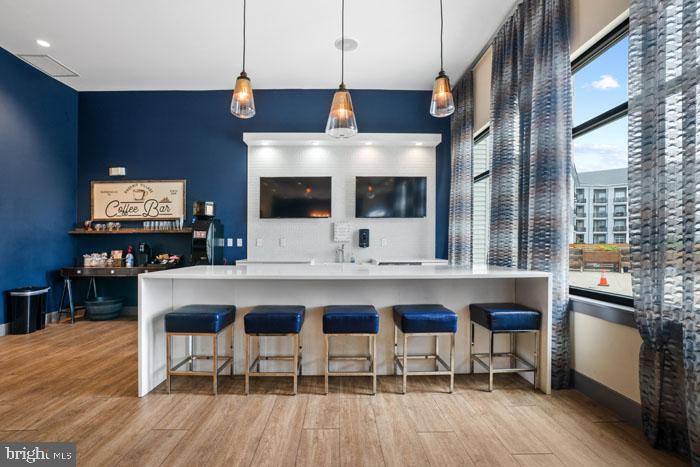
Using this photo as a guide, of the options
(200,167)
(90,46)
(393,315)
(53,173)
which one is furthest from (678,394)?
(53,173)

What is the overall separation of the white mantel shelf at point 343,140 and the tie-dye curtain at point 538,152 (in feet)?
5.15

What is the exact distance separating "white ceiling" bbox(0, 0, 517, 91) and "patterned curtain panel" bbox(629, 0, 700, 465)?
6.40 ft

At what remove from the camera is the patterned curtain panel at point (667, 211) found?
1658 millimetres

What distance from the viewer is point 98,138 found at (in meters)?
5.38

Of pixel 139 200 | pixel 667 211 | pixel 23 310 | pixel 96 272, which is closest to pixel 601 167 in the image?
pixel 667 211

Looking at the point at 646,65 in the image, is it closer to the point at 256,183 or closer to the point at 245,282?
the point at 245,282

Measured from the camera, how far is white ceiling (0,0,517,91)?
3469 millimetres

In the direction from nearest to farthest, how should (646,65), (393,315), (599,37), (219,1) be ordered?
(646,65) → (599,37) → (393,315) → (219,1)

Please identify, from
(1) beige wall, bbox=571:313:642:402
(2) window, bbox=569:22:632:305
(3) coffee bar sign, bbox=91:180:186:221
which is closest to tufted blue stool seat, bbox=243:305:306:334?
(1) beige wall, bbox=571:313:642:402

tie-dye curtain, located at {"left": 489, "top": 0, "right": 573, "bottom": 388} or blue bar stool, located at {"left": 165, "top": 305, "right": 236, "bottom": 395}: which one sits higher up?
tie-dye curtain, located at {"left": 489, "top": 0, "right": 573, "bottom": 388}

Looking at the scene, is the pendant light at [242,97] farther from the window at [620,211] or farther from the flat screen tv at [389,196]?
the window at [620,211]

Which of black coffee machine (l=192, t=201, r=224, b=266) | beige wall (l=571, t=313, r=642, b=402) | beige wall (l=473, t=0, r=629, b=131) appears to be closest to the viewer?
beige wall (l=571, t=313, r=642, b=402)

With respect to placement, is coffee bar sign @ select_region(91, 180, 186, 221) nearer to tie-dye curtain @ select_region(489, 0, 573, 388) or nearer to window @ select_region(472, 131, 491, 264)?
window @ select_region(472, 131, 491, 264)

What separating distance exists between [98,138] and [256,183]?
8.36 ft
